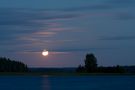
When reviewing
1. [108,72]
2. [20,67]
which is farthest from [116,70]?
[20,67]

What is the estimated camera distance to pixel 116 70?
156375 mm

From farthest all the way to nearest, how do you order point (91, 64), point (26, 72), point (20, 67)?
point (26, 72)
point (20, 67)
point (91, 64)

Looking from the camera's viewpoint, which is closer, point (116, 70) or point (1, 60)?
point (116, 70)

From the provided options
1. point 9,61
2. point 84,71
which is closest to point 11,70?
point 9,61

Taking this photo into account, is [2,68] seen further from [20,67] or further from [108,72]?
[108,72]

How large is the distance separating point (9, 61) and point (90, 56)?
973 inches

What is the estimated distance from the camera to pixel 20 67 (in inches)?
6575

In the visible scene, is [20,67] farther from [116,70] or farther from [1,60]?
[116,70]

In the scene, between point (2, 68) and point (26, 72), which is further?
point (26, 72)

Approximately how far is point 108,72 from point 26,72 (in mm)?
30245

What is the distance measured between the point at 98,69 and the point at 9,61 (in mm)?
28349

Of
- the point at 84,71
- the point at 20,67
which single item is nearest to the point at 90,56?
the point at 84,71

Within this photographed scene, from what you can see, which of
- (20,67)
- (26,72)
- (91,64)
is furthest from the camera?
(26,72)

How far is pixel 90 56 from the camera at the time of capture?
160625mm
